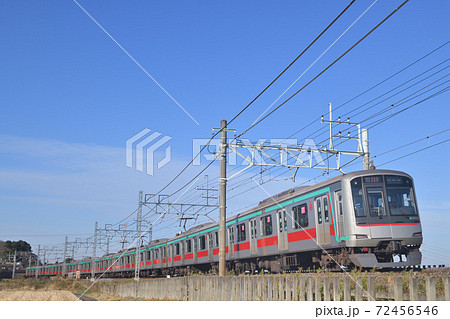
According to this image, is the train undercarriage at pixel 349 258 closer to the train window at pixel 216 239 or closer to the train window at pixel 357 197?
the train window at pixel 357 197

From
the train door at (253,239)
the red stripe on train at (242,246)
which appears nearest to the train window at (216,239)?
the red stripe on train at (242,246)

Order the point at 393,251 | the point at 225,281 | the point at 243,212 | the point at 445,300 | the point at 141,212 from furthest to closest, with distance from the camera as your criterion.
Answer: the point at 141,212
the point at 243,212
the point at 393,251
the point at 225,281
the point at 445,300

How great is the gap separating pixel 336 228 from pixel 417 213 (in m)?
2.71

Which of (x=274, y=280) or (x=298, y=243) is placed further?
(x=298, y=243)

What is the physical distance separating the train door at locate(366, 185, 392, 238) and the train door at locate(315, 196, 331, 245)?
1526mm

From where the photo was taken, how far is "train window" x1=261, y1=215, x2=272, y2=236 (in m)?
20.2

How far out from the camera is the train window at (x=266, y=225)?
2025 centimetres

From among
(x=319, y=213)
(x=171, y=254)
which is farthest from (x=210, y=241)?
(x=319, y=213)

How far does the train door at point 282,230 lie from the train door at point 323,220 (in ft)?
8.03

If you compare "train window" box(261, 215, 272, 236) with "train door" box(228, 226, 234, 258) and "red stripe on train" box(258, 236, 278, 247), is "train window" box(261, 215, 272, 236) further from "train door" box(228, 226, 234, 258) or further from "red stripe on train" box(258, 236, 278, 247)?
"train door" box(228, 226, 234, 258)

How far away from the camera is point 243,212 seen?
2347 centimetres

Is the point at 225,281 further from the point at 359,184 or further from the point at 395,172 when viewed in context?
the point at 395,172

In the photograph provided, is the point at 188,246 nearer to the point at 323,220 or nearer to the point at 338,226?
the point at 323,220
